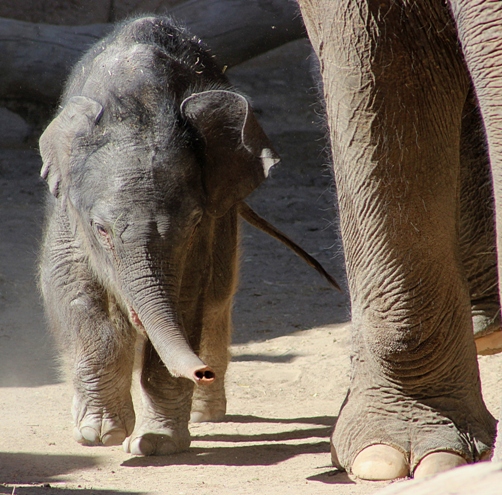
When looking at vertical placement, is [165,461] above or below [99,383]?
below

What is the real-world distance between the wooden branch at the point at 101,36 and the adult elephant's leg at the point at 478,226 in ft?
14.2

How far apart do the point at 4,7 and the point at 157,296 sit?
7.59 metres

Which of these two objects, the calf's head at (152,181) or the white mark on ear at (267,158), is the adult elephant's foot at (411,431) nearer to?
the calf's head at (152,181)

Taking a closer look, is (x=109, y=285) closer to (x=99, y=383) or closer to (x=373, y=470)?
(x=99, y=383)

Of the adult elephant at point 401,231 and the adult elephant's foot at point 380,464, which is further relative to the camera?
the adult elephant's foot at point 380,464

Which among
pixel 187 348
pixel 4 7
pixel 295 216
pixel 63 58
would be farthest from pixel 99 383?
pixel 4 7

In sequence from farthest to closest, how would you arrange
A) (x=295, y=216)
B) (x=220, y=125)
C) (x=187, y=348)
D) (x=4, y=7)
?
1. (x=4, y=7)
2. (x=295, y=216)
3. (x=220, y=125)
4. (x=187, y=348)

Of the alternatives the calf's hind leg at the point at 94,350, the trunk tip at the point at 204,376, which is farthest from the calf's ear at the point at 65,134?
the trunk tip at the point at 204,376

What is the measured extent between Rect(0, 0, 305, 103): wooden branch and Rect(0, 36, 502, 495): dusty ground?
27.2 inches

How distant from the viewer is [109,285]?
369cm

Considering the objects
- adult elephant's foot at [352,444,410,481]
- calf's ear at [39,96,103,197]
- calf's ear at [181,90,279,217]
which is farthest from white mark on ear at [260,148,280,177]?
adult elephant's foot at [352,444,410,481]

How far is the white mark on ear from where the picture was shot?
3684 mm

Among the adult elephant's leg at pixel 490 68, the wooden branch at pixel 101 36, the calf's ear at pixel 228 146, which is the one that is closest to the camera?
the adult elephant's leg at pixel 490 68

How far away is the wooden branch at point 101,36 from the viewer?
8.20 m
